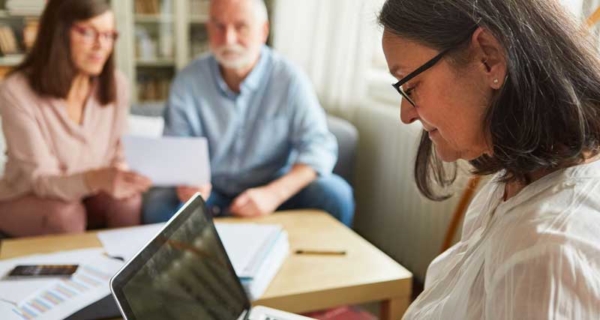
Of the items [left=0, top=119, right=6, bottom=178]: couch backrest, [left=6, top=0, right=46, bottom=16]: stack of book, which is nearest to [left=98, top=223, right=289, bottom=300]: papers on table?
[left=0, top=119, right=6, bottom=178]: couch backrest

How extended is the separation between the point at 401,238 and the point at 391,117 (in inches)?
20.0

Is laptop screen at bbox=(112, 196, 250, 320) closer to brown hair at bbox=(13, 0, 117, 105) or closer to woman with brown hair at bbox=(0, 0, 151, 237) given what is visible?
woman with brown hair at bbox=(0, 0, 151, 237)

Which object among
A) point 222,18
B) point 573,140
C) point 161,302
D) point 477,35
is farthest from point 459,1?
point 222,18

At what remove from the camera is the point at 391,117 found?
2357 millimetres

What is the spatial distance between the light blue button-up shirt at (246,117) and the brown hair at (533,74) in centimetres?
129

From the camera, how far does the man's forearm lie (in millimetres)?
1811

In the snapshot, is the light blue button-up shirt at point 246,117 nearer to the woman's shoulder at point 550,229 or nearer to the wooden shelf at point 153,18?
the woman's shoulder at point 550,229

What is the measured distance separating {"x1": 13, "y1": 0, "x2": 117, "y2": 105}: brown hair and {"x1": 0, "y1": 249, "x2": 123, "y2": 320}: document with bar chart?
649mm

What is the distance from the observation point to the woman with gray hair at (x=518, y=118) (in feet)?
2.09

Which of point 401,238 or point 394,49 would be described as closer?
point 394,49

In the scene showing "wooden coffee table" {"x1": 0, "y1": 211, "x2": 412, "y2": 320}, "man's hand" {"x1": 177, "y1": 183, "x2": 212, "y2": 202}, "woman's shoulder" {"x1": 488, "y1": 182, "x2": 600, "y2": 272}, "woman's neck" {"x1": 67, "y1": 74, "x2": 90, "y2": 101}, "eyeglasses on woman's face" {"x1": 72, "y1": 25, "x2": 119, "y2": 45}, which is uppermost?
"eyeglasses on woman's face" {"x1": 72, "y1": 25, "x2": 119, "y2": 45}

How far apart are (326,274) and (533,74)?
29.5 inches

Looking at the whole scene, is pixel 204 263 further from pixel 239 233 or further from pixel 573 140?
pixel 573 140

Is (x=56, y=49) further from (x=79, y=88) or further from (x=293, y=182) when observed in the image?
(x=293, y=182)
